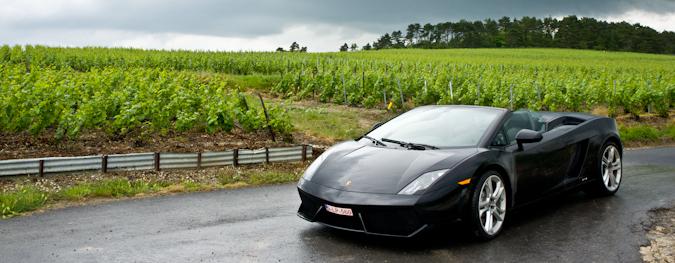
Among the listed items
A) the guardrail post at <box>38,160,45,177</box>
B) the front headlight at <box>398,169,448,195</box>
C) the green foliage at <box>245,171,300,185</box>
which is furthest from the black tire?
the guardrail post at <box>38,160,45,177</box>

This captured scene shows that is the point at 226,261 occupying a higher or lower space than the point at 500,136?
lower

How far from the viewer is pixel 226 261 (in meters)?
5.68


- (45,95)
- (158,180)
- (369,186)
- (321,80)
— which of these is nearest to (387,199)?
(369,186)

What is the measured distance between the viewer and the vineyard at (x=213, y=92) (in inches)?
460

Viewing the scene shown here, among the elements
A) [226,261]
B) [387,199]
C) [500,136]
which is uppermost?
[500,136]

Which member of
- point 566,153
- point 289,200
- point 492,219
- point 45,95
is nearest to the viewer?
point 492,219

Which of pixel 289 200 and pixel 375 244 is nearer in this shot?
pixel 375 244

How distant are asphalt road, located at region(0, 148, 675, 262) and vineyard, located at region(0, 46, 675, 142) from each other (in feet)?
13.1

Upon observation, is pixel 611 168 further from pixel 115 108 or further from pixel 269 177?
Answer: pixel 115 108

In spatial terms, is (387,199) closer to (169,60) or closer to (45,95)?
(45,95)

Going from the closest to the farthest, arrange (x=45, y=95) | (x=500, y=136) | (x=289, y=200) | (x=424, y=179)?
1. (x=424, y=179)
2. (x=500, y=136)
3. (x=289, y=200)
4. (x=45, y=95)

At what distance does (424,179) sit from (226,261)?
6.29 feet

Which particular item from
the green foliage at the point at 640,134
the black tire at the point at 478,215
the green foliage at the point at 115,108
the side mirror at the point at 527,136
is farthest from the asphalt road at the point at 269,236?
the green foliage at the point at 640,134

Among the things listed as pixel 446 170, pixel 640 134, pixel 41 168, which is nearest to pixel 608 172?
pixel 446 170
